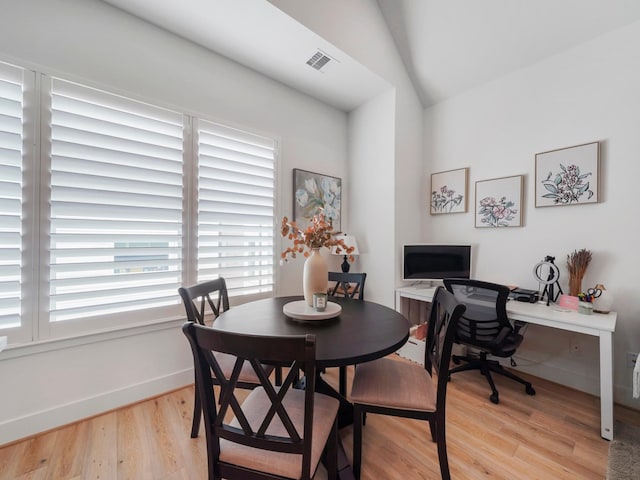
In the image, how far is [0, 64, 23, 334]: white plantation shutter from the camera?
60.6 inches

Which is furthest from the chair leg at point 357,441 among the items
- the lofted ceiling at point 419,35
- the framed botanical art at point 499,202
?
the lofted ceiling at point 419,35

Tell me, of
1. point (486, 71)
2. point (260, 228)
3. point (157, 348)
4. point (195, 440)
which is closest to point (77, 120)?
point (260, 228)

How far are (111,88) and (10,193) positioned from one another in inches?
36.5

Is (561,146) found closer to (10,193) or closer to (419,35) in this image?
(419,35)

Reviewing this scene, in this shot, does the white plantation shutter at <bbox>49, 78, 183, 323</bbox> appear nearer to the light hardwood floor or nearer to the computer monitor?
the light hardwood floor

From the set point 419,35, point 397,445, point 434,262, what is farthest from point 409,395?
point 419,35

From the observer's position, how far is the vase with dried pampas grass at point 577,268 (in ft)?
6.78

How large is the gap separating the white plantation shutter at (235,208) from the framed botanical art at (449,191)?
1907 millimetres

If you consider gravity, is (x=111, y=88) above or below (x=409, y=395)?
above

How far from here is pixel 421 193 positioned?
10.6 feet

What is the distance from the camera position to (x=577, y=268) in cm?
209

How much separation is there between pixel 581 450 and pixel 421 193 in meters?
2.50

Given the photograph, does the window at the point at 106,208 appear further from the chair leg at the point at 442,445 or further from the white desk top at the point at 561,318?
the white desk top at the point at 561,318

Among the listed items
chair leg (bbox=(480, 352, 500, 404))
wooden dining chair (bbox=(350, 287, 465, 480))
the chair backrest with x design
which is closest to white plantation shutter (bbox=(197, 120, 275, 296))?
the chair backrest with x design
